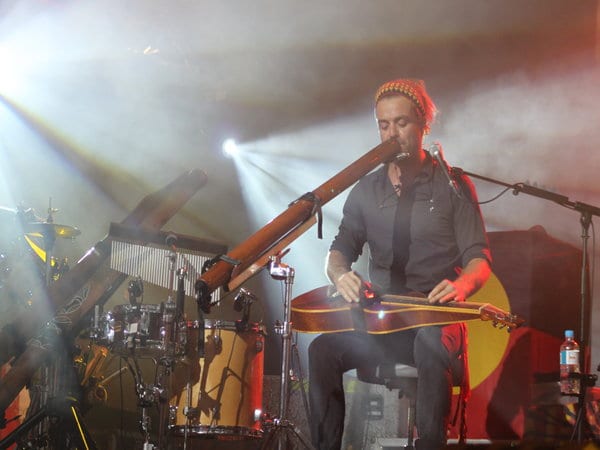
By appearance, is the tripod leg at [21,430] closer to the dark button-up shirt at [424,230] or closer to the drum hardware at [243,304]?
the drum hardware at [243,304]

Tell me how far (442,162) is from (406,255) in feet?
1.71

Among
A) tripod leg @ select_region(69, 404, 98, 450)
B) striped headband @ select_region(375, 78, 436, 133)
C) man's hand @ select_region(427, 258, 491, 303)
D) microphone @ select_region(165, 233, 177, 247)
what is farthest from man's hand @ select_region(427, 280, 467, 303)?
tripod leg @ select_region(69, 404, 98, 450)

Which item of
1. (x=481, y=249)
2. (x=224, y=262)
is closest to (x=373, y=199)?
(x=481, y=249)

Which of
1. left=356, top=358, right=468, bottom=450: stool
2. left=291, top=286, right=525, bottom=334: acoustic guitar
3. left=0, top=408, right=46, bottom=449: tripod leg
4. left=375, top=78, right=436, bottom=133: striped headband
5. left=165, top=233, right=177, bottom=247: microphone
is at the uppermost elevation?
left=375, top=78, right=436, bottom=133: striped headband

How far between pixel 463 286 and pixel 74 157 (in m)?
5.12

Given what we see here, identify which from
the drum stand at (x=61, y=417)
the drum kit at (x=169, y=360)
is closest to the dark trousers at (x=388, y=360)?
the drum kit at (x=169, y=360)

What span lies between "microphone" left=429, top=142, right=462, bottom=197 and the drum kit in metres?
1.39

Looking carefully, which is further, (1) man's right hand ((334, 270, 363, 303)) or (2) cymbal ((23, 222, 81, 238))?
(2) cymbal ((23, 222, 81, 238))

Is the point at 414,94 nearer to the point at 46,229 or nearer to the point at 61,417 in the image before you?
the point at 46,229

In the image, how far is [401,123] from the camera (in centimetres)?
392

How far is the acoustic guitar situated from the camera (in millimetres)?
3379

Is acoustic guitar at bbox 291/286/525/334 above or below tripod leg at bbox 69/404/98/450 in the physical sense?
above

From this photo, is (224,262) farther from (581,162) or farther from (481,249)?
(581,162)

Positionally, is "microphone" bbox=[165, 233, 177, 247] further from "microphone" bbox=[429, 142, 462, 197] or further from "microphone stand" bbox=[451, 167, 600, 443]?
"microphone stand" bbox=[451, 167, 600, 443]
